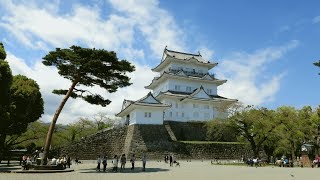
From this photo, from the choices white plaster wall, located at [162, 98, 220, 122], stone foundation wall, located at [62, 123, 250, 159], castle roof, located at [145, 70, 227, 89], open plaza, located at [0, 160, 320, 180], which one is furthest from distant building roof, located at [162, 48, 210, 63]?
open plaza, located at [0, 160, 320, 180]

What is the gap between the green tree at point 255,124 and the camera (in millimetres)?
34969

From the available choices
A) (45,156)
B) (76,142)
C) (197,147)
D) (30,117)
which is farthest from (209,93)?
(45,156)

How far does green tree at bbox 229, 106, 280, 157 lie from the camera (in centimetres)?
3497

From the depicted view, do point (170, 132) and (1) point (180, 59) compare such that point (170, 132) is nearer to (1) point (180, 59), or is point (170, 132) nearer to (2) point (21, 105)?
(1) point (180, 59)

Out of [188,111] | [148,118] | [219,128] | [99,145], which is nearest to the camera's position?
[219,128]

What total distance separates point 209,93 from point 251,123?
1937cm

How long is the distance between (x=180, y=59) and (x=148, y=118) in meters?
15.5

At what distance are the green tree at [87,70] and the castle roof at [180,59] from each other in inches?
1164

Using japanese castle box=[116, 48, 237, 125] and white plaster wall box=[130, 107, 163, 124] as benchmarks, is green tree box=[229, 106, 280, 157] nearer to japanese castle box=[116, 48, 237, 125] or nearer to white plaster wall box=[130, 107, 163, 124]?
japanese castle box=[116, 48, 237, 125]

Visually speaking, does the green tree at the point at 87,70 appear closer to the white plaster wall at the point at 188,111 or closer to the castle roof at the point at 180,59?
the white plaster wall at the point at 188,111

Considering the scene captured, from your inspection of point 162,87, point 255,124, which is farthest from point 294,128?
point 162,87

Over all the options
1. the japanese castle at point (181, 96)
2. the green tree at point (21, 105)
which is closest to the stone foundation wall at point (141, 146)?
the japanese castle at point (181, 96)

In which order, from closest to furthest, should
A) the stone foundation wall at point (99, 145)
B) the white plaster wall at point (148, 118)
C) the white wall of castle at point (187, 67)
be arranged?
the stone foundation wall at point (99, 145) < the white plaster wall at point (148, 118) < the white wall of castle at point (187, 67)

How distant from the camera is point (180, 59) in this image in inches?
2158
